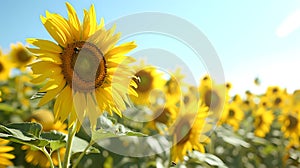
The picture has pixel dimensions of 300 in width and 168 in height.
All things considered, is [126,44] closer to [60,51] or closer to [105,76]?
[105,76]

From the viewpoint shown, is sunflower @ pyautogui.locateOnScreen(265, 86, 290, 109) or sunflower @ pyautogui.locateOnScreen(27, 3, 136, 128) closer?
sunflower @ pyautogui.locateOnScreen(27, 3, 136, 128)

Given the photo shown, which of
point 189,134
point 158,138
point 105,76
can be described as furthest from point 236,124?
point 105,76

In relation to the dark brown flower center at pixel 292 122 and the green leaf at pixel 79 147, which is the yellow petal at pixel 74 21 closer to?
the green leaf at pixel 79 147

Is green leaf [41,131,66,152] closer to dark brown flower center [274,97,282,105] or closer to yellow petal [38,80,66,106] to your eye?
yellow petal [38,80,66,106]

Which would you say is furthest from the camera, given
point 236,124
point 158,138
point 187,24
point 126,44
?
point 236,124

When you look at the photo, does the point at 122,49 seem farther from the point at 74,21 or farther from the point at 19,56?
the point at 19,56

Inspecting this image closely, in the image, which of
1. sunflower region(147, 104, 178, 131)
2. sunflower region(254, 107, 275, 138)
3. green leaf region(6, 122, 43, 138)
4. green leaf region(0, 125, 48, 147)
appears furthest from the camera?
sunflower region(254, 107, 275, 138)

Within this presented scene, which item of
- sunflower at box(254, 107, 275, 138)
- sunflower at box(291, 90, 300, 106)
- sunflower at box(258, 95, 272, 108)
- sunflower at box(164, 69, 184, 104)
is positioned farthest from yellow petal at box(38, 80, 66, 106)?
sunflower at box(291, 90, 300, 106)

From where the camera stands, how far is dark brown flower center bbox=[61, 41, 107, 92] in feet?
6.22

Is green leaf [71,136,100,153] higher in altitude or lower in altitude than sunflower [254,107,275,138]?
higher

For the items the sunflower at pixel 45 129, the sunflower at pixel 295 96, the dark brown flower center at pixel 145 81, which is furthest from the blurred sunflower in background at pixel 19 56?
the sunflower at pixel 295 96

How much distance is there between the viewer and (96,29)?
1.91m

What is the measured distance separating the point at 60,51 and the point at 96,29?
20 cm

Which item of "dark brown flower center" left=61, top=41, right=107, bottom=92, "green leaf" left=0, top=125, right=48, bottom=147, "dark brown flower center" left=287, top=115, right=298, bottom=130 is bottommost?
Result: "dark brown flower center" left=287, top=115, right=298, bottom=130
